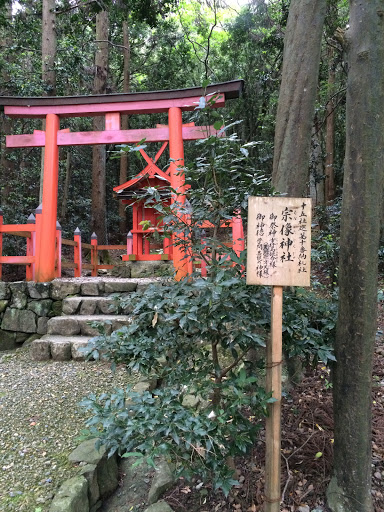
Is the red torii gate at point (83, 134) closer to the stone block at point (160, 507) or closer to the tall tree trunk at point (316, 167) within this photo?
the stone block at point (160, 507)

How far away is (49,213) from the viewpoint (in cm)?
543

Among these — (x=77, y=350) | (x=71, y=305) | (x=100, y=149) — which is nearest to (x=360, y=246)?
(x=77, y=350)

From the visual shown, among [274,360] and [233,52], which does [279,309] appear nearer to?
[274,360]

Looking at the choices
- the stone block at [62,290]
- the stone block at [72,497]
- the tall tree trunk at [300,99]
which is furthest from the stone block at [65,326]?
the tall tree trunk at [300,99]

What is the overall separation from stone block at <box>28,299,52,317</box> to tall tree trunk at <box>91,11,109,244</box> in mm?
5515

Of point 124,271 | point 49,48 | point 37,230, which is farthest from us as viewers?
point 49,48

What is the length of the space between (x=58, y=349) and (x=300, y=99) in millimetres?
3740

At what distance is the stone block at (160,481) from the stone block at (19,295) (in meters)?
3.64

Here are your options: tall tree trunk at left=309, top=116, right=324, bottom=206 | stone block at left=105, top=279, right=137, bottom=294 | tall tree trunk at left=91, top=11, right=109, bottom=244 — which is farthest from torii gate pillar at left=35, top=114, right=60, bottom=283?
tall tree trunk at left=309, top=116, right=324, bottom=206

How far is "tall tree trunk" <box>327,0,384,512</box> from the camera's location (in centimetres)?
188

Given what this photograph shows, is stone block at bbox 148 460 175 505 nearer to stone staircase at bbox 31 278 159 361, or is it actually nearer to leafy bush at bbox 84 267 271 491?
leafy bush at bbox 84 267 271 491

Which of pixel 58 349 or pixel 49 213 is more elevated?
pixel 49 213

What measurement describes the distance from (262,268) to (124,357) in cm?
90

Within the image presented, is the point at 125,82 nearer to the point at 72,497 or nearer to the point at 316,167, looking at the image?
the point at 316,167
